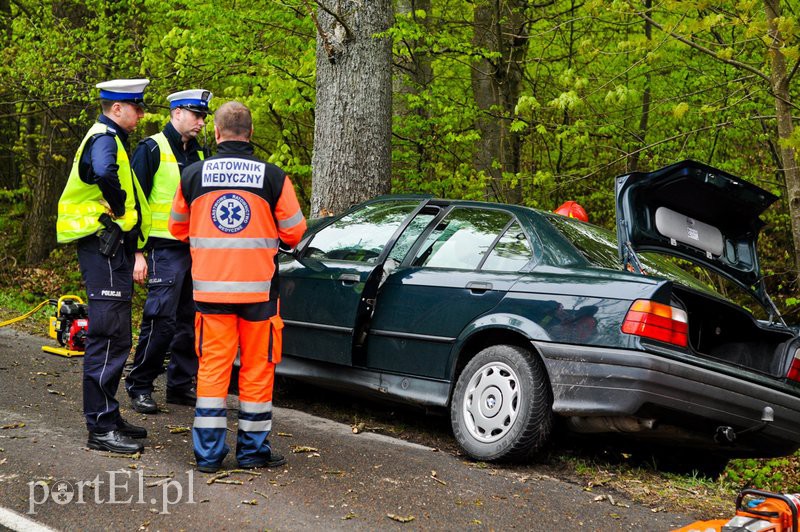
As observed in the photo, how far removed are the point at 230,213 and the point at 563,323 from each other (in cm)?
194

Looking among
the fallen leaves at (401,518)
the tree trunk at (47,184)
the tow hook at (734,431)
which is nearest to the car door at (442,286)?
the tow hook at (734,431)

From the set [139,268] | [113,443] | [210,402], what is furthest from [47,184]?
[210,402]

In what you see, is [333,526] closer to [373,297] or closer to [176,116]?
[373,297]

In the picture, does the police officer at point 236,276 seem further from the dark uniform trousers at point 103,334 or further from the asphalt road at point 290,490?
the dark uniform trousers at point 103,334

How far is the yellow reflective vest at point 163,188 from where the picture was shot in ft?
19.3

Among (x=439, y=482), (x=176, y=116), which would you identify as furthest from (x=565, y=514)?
(x=176, y=116)

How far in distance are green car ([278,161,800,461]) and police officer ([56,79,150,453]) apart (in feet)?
4.82

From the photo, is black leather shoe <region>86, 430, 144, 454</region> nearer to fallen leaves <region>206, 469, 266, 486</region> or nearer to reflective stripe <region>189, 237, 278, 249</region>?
fallen leaves <region>206, 469, 266, 486</region>

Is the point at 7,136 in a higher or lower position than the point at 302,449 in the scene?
higher

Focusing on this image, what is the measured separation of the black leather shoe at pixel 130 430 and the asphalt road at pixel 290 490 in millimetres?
75

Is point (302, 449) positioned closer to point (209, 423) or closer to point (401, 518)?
point (209, 423)

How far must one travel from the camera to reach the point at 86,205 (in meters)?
4.99

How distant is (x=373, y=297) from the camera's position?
593 cm

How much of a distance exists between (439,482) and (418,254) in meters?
1.79
